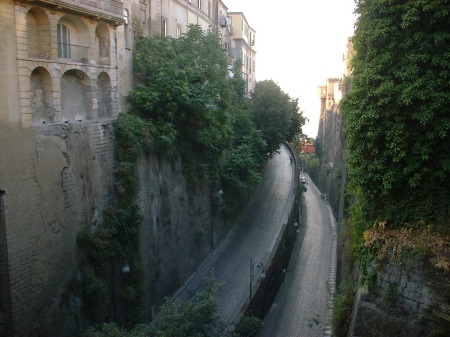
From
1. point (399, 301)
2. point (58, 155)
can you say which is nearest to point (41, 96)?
point (58, 155)

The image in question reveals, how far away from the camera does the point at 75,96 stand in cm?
1527

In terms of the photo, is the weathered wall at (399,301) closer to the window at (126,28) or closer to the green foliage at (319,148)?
the window at (126,28)

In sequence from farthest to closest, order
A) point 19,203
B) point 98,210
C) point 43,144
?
point 98,210
point 43,144
point 19,203

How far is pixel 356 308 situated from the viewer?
12.0m

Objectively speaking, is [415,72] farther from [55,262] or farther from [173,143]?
[173,143]

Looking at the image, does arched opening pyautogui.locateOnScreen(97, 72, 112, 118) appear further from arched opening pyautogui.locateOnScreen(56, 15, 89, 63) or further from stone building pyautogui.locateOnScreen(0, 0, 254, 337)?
arched opening pyautogui.locateOnScreen(56, 15, 89, 63)

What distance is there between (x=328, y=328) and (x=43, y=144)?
1081 cm

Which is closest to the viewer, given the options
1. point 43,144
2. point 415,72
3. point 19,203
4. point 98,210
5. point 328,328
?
point 415,72

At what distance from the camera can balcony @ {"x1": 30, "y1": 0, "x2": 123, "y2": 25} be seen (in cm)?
1345

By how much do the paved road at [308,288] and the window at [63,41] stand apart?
35.9 feet

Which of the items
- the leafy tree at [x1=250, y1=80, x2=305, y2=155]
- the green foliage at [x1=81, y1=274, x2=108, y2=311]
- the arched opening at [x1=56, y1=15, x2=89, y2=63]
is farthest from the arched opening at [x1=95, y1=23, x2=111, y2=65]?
the leafy tree at [x1=250, y1=80, x2=305, y2=155]

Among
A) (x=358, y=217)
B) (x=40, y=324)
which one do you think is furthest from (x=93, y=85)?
(x=358, y=217)

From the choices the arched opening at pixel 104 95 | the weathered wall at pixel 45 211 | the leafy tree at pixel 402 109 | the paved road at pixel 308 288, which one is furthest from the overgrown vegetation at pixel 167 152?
the leafy tree at pixel 402 109

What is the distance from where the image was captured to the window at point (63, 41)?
14547 mm
